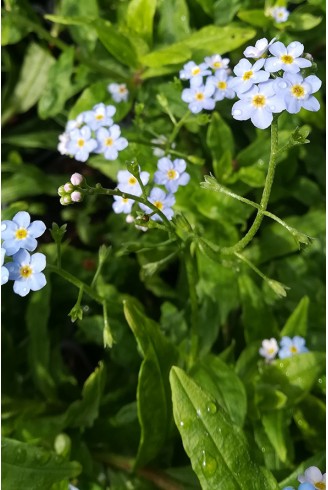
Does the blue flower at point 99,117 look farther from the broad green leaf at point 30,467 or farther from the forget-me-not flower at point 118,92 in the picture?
the broad green leaf at point 30,467

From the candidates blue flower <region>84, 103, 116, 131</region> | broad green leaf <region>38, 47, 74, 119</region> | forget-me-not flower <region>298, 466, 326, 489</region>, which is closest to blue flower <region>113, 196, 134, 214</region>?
blue flower <region>84, 103, 116, 131</region>

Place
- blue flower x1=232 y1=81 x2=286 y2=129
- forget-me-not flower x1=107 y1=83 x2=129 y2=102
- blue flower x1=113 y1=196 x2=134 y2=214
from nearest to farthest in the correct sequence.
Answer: blue flower x1=232 y1=81 x2=286 y2=129, blue flower x1=113 y1=196 x2=134 y2=214, forget-me-not flower x1=107 y1=83 x2=129 y2=102

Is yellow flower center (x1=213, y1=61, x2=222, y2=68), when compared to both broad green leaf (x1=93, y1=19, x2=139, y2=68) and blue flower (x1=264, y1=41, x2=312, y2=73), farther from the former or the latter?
blue flower (x1=264, y1=41, x2=312, y2=73)

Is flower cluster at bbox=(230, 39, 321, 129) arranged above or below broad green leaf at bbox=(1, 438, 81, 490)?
above

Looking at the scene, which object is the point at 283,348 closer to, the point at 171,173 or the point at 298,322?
the point at 298,322

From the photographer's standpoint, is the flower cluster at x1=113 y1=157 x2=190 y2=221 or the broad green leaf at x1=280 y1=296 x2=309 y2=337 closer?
the flower cluster at x1=113 y1=157 x2=190 y2=221

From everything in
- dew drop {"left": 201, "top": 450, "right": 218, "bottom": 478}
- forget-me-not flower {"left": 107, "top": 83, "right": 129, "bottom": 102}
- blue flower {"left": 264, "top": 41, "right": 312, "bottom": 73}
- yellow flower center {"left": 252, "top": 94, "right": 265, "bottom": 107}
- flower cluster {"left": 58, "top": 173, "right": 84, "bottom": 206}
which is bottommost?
dew drop {"left": 201, "top": 450, "right": 218, "bottom": 478}

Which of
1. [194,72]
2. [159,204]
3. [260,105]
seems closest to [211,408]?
[159,204]
